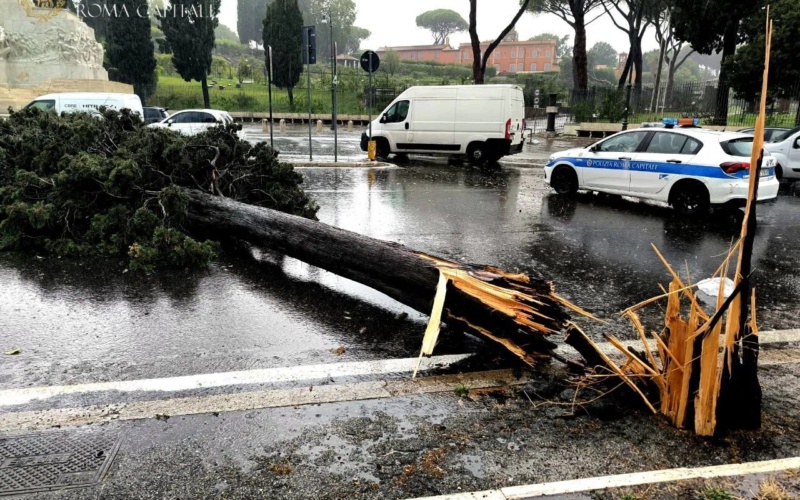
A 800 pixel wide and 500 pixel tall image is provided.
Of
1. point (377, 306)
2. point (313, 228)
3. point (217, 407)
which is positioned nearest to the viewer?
point (217, 407)

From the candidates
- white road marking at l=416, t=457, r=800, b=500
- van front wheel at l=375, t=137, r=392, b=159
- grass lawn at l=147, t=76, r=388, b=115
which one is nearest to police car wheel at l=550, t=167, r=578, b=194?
van front wheel at l=375, t=137, r=392, b=159

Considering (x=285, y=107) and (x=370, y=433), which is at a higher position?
(x=285, y=107)

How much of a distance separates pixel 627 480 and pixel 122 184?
6.41 m

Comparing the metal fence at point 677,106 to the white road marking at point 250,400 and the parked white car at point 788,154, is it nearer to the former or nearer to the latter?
the parked white car at point 788,154

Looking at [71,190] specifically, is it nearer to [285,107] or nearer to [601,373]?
[601,373]

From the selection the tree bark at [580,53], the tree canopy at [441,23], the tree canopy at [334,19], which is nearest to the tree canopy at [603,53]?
the tree canopy at [441,23]

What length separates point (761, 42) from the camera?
68.9ft

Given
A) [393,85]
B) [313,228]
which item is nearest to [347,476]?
[313,228]

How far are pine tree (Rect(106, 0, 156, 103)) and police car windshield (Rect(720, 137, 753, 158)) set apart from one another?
1681 inches

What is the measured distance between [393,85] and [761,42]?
30.2m

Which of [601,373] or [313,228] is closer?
[601,373]

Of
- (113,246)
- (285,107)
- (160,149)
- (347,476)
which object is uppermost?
(285,107)

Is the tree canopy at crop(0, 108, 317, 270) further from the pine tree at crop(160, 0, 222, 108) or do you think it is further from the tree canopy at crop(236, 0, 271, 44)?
the tree canopy at crop(236, 0, 271, 44)

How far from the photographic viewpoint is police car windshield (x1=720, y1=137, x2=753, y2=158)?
970 cm
